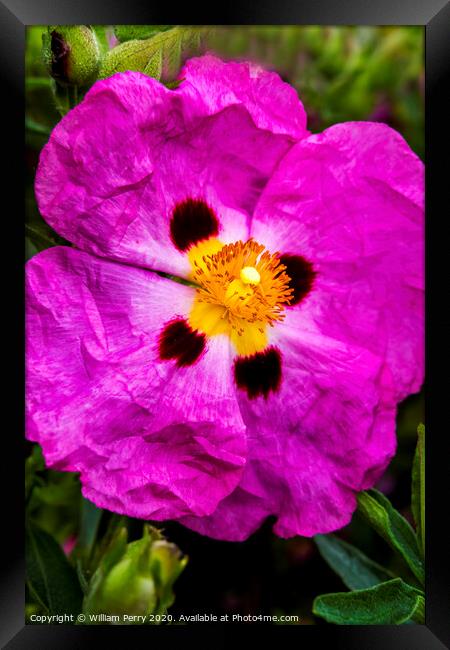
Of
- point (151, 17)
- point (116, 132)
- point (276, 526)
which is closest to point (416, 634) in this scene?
point (276, 526)

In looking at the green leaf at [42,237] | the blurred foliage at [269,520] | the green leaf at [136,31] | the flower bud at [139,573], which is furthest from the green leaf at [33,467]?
the green leaf at [136,31]

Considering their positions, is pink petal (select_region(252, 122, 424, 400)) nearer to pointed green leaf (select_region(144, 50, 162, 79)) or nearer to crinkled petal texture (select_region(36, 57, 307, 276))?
crinkled petal texture (select_region(36, 57, 307, 276))

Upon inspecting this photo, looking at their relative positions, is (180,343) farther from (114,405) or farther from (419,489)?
(419,489)

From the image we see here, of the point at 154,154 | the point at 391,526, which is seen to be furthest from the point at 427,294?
the point at 154,154

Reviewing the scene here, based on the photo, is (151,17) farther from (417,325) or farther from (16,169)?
(417,325)

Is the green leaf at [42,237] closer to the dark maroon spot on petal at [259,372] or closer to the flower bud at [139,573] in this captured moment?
the dark maroon spot on petal at [259,372]

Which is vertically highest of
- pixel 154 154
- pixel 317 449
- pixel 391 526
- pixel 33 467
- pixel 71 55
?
pixel 71 55
